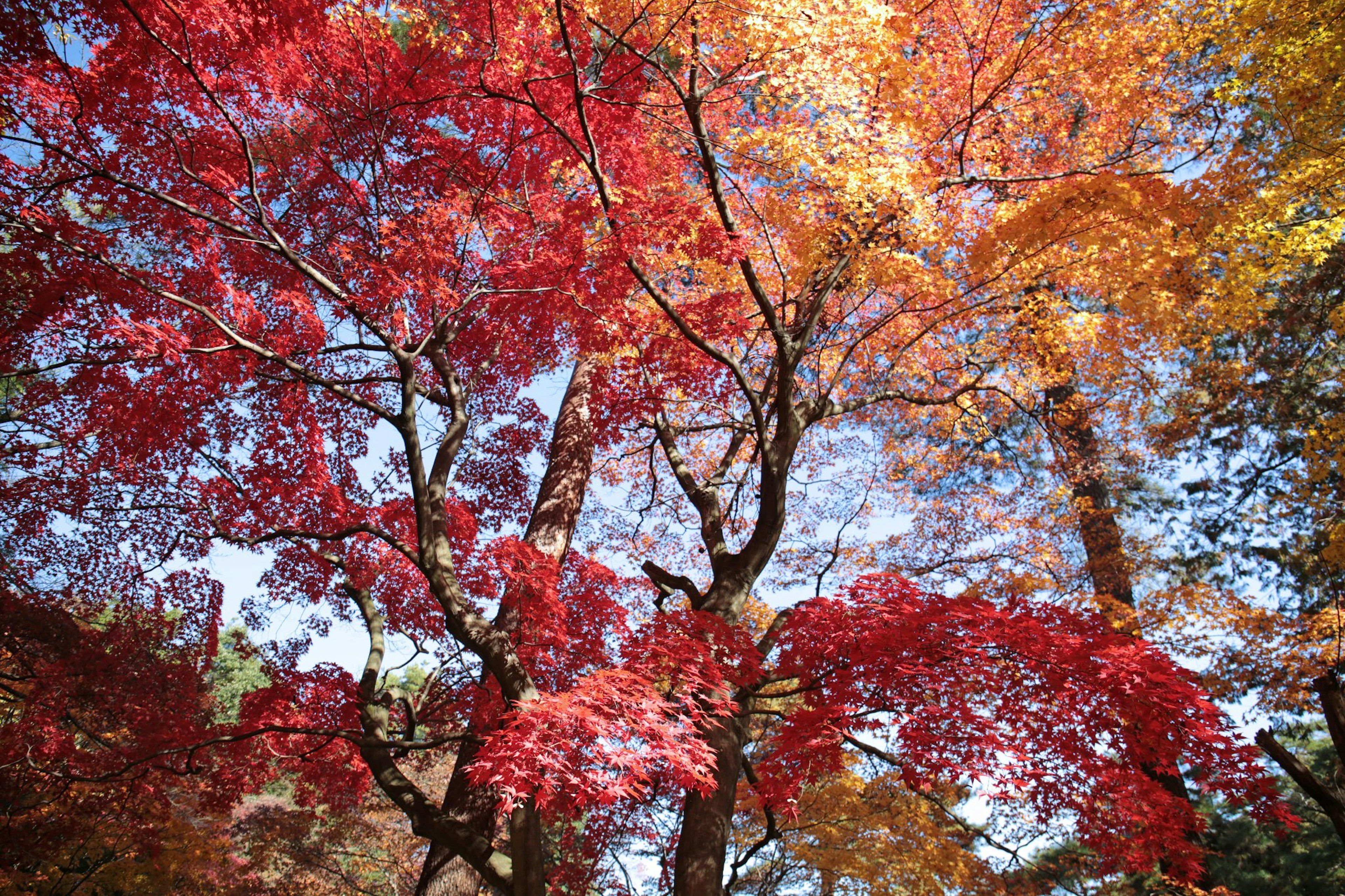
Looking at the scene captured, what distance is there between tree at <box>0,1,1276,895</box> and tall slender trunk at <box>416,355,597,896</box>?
48mm

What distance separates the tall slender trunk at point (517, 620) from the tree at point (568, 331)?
5 centimetres

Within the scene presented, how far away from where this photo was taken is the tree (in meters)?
4.77

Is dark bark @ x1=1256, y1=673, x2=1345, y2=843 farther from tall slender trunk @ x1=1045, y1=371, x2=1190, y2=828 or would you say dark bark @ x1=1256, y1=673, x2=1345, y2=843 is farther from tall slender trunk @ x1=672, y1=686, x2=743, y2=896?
tall slender trunk @ x1=1045, y1=371, x2=1190, y2=828

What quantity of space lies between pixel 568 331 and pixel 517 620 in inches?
124

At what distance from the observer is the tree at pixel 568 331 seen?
4.77 m

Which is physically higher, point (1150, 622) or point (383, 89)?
point (383, 89)

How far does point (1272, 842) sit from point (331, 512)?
16471 mm

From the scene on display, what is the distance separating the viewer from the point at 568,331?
797 cm

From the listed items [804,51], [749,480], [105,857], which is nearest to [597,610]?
[749,480]

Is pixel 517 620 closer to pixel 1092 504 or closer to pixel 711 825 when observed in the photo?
pixel 711 825

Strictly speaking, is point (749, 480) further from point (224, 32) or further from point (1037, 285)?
point (224, 32)

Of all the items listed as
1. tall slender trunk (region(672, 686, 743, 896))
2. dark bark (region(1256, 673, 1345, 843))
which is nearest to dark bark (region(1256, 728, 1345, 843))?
dark bark (region(1256, 673, 1345, 843))

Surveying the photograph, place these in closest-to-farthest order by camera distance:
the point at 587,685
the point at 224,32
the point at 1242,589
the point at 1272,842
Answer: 1. the point at 587,685
2. the point at 224,32
3. the point at 1242,589
4. the point at 1272,842

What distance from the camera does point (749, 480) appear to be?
9.34 metres
